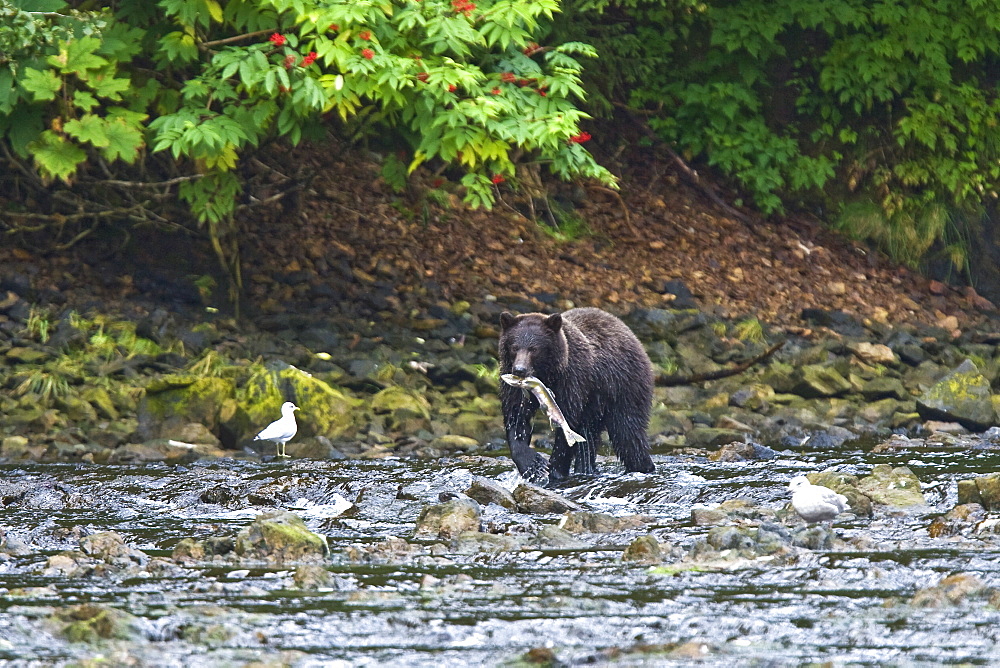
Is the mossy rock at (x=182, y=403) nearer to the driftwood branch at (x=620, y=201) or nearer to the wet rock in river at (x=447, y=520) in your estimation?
the wet rock in river at (x=447, y=520)

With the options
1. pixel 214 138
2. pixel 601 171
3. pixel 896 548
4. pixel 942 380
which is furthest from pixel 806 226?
pixel 896 548

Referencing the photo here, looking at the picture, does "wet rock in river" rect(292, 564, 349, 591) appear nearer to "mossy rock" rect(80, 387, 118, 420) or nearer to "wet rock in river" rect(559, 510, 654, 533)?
"wet rock in river" rect(559, 510, 654, 533)

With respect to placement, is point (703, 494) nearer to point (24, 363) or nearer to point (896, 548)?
point (896, 548)

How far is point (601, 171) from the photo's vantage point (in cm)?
1125

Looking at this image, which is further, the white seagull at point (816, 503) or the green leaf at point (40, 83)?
the green leaf at point (40, 83)

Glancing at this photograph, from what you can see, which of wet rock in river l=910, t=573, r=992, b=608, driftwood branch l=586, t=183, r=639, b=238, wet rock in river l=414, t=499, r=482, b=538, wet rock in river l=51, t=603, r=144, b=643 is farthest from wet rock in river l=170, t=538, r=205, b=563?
driftwood branch l=586, t=183, r=639, b=238

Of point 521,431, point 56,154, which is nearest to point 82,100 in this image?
point 56,154

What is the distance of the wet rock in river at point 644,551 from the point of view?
6188 millimetres

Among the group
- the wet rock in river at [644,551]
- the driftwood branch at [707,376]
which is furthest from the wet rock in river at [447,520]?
the driftwood branch at [707,376]

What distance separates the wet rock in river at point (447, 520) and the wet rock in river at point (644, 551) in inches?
41.3

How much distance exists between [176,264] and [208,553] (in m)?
7.75

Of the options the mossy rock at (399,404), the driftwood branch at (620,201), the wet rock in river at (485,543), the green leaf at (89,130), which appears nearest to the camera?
the wet rock in river at (485,543)

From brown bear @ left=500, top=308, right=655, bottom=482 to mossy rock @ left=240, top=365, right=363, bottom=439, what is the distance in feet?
8.22

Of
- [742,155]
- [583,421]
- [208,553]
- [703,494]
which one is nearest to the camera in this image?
[208,553]
